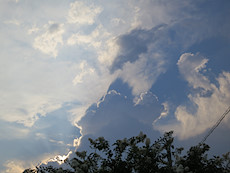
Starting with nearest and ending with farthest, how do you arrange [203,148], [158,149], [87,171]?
[87,171] → [158,149] → [203,148]

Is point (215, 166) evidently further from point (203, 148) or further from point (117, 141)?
point (117, 141)

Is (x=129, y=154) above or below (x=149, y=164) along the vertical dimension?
above

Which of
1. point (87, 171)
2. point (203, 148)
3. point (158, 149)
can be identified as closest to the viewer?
point (87, 171)

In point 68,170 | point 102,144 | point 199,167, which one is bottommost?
point 199,167

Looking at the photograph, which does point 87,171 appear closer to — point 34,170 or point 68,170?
point 68,170

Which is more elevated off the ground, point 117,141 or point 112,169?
point 117,141

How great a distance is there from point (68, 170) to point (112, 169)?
2.34m

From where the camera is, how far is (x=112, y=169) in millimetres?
A: 10969

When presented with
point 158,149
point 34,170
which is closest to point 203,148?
point 158,149

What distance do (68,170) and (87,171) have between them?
4.26 ft

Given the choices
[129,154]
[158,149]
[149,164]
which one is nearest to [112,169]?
[129,154]

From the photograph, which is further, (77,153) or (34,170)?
(34,170)

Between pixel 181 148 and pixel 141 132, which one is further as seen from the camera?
pixel 181 148

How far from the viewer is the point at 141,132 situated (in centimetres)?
1141
